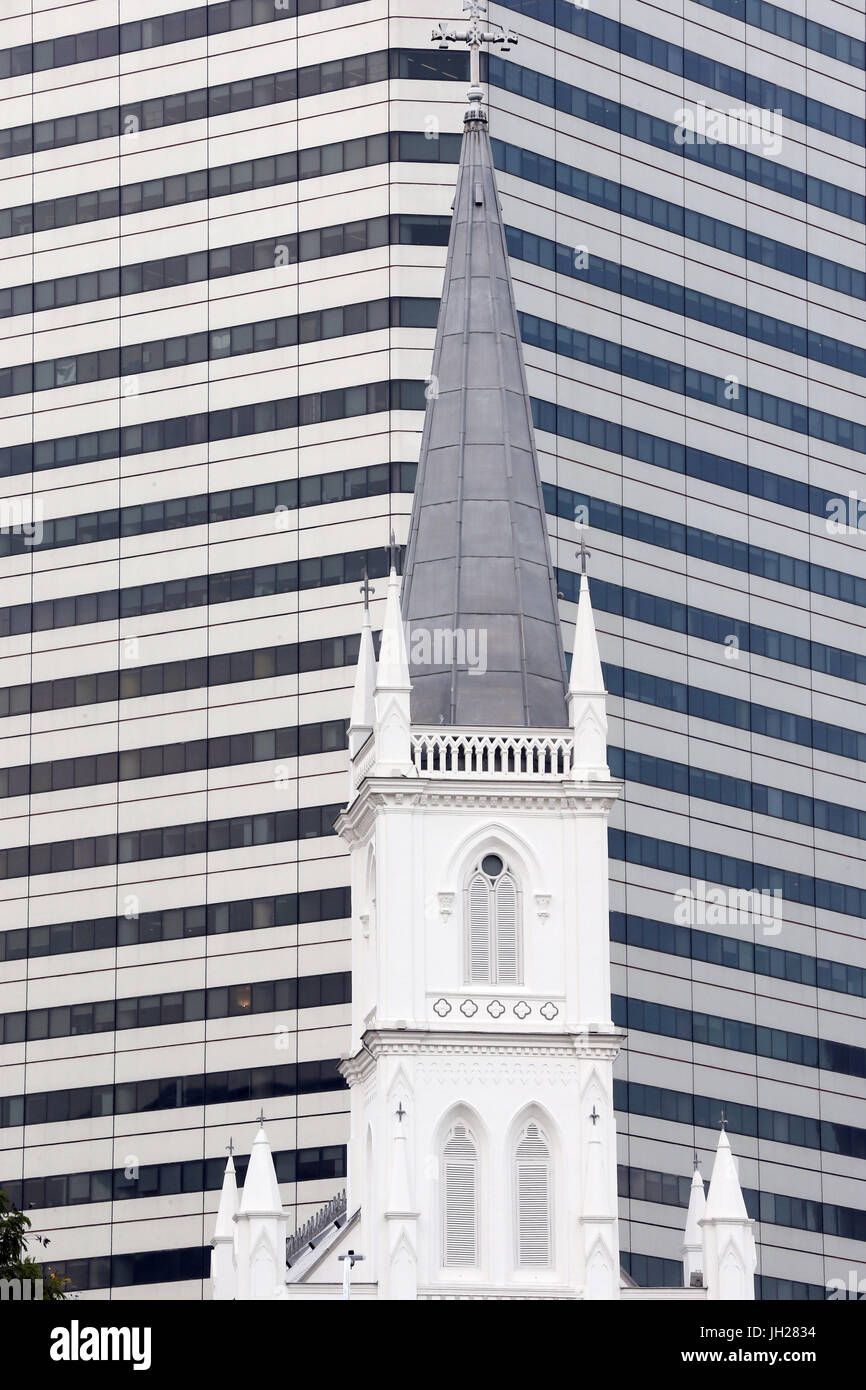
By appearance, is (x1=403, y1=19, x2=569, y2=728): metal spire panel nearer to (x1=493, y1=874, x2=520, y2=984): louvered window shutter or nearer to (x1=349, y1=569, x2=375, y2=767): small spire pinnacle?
(x1=349, y1=569, x2=375, y2=767): small spire pinnacle

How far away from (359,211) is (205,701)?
21964 millimetres

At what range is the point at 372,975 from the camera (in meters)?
89.6

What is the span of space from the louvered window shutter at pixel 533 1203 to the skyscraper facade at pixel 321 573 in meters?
58.1

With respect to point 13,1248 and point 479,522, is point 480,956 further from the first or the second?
point 13,1248

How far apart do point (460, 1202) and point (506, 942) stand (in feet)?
20.8

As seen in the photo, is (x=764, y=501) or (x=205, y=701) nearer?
(x=205, y=701)

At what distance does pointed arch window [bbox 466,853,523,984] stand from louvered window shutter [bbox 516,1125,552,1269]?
401cm

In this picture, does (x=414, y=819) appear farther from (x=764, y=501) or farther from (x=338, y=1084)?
(x=764, y=501)

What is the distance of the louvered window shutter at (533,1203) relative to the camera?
8488 cm

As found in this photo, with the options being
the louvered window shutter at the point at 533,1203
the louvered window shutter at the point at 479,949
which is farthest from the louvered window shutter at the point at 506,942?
the louvered window shutter at the point at 533,1203
